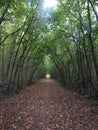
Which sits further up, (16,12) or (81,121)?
(16,12)

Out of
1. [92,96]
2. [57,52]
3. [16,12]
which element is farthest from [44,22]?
[57,52]

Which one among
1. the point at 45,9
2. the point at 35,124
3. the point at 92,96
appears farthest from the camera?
the point at 45,9

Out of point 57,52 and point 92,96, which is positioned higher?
point 57,52

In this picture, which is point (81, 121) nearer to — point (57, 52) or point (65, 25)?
point (65, 25)

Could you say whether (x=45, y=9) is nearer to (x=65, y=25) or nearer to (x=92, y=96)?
(x=65, y=25)

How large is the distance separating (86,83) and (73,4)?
9.32 metres

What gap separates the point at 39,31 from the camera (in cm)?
2689

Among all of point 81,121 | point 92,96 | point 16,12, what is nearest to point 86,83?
point 92,96

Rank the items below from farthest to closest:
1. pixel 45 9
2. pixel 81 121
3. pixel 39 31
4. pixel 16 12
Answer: pixel 39 31 → pixel 45 9 → pixel 16 12 → pixel 81 121

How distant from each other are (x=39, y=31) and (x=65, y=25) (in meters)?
3.57

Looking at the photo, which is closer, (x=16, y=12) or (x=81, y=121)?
(x=81, y=121)

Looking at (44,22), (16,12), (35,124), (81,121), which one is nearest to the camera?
(35,124)

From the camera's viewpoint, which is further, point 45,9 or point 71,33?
point 71,33

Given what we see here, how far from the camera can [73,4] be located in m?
17.7
